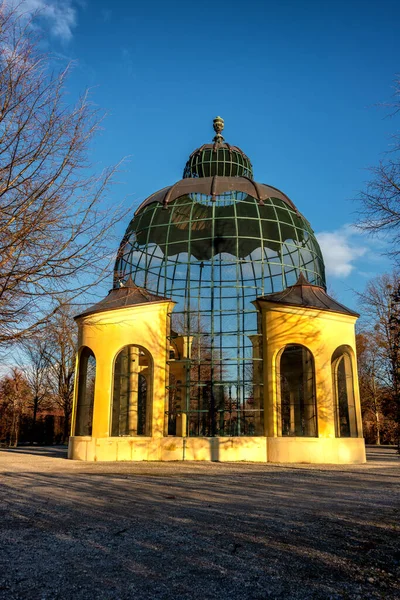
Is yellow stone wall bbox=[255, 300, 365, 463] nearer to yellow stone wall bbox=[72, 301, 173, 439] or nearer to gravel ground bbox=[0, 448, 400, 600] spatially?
yellow stone wall bbox=[72, 301, 173, 439]

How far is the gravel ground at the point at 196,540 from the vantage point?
13.6ft

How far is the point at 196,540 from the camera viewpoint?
5762 mm

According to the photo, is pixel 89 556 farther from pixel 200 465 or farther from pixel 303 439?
pixel 303 439

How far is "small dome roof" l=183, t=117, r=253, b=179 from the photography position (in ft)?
86.5

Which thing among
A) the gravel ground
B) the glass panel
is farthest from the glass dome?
the gravel ground

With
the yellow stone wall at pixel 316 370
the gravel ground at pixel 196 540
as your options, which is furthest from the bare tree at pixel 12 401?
the gravel ground at pixel 196 540

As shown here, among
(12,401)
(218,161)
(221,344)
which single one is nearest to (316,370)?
(221,344)

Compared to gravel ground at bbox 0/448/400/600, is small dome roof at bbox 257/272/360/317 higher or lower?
higher

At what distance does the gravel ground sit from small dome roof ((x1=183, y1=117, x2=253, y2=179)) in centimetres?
1879

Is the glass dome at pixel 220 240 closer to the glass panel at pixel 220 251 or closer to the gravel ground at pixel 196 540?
the glass panel at pixel 220 251

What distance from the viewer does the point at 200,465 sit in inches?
631

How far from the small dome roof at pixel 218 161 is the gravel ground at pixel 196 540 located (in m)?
18.8

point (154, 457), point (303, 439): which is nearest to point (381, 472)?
point (303, 439)

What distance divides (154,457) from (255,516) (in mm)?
11080
